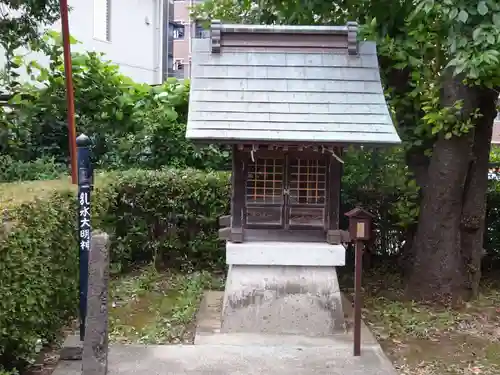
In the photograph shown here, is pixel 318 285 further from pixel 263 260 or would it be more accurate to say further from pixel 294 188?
pixel 294 188

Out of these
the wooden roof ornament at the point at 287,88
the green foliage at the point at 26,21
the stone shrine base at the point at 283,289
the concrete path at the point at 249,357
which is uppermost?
the green foliage at the point at 26,21

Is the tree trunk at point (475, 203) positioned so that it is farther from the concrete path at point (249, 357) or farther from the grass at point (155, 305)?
the grass at point (155, 305)

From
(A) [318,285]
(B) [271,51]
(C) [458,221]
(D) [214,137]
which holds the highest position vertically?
(B) [271,51]

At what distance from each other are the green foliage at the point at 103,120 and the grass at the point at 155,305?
2.77 meters

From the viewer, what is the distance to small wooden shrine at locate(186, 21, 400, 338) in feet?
21.8

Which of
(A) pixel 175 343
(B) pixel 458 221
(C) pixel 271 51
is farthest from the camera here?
(B) pixel 458 221

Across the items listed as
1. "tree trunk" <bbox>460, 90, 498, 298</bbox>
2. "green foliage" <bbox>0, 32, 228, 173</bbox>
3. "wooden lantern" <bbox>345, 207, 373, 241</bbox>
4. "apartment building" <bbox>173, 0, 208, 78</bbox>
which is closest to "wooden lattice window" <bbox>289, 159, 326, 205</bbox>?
"wooden lantern" <bbox>345, 207, 373, 241</bbox>

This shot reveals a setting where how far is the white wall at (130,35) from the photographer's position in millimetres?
15266

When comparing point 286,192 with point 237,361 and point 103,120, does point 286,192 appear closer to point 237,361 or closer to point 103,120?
point 237,361

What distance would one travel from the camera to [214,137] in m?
6.35

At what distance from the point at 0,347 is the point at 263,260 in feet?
10.2

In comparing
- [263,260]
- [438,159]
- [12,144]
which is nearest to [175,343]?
[263,260]

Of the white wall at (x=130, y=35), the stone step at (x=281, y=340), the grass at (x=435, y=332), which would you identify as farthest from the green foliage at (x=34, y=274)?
the white wall at (x=130, y=35)

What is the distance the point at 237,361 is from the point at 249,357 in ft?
0.56
